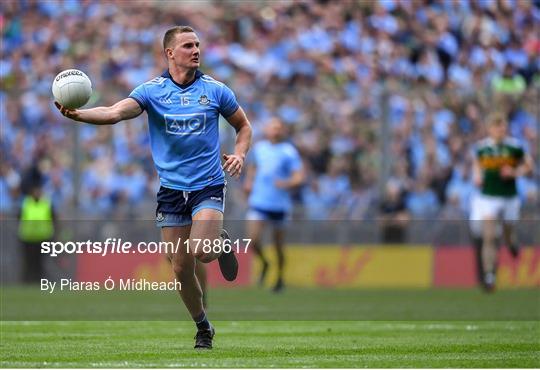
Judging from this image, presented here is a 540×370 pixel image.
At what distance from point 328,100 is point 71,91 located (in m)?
14.7

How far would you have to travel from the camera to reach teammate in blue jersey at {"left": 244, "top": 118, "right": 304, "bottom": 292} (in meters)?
21.0

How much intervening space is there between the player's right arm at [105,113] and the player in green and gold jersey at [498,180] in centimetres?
1073

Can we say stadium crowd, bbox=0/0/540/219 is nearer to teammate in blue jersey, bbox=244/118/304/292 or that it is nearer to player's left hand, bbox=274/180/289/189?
teammate in blue jersey, bbox=244/118/304/292

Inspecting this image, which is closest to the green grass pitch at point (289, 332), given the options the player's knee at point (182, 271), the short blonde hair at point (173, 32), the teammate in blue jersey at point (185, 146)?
the player's knee at point (182, 271)

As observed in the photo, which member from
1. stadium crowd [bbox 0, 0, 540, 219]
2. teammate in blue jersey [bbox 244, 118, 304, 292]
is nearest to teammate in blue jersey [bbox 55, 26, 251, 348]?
teammate in blue jersey [bbox 244, 118, 304, 292]

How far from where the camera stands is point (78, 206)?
23.5 m

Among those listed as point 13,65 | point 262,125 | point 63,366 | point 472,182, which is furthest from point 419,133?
point 63,366

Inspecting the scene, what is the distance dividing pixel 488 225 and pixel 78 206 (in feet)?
25.0

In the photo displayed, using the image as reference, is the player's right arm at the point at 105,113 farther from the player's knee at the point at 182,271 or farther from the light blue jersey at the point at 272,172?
the light blue jersey at the point at 272,172

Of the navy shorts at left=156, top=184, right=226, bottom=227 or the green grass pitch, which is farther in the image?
the navy shorts at left=156, top=184, right=226, bottom=227

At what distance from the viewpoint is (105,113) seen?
982 centimetres

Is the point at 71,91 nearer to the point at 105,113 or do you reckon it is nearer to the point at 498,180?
the point at 105,113

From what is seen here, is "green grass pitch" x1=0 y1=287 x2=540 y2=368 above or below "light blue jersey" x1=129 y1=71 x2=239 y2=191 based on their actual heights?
below

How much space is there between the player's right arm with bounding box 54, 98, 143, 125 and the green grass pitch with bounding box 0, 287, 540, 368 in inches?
69.2
